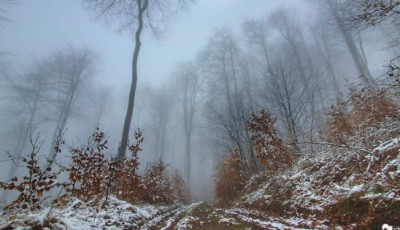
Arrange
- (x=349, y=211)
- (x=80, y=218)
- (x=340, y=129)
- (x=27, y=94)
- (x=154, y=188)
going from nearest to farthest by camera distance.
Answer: (x=349, y=211) < (x=80, y=218) < (x=340, y=129) < (x=154, y=188) < (x=27, y=94)

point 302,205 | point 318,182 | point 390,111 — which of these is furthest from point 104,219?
point 390,111

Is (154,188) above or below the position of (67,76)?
below

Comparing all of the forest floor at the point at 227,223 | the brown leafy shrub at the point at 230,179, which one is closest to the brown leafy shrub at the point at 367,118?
the forest floor at the point at 227,223

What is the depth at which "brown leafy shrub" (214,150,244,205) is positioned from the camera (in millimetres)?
13273

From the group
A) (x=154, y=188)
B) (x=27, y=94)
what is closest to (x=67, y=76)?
(x=27, y=94)

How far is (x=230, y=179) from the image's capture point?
44.8 feet

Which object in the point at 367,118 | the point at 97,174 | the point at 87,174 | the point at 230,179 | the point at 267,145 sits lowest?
the point at 87,174

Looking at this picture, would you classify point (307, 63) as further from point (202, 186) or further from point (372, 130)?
point (202, 186)

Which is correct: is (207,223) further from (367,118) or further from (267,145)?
(367,118)

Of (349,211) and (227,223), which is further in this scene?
(227,223)

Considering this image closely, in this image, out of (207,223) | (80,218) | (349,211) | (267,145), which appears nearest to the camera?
(349,211)

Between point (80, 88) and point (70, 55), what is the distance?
142 inches

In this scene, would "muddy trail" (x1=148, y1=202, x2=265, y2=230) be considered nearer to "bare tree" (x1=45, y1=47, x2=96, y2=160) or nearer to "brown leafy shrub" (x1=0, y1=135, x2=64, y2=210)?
"brown leafy shrub" (x1=0, y1=135, x2=64, y2=210)

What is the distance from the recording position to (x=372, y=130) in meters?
5.42
